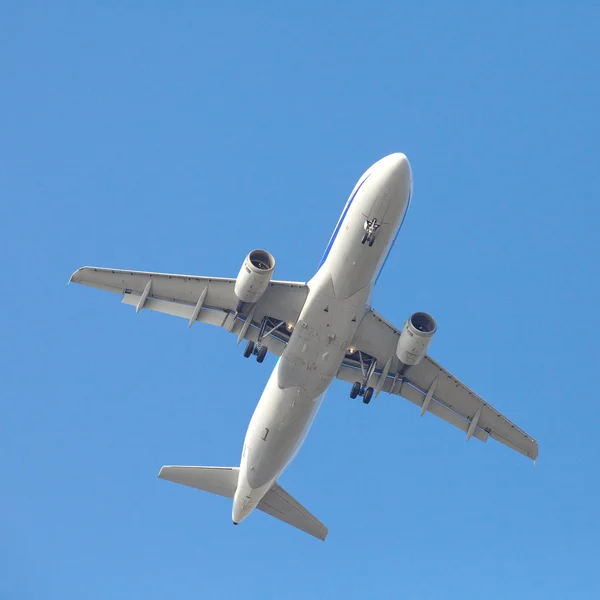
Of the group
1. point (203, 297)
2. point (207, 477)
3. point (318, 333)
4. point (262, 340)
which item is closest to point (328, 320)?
point (318, 333)

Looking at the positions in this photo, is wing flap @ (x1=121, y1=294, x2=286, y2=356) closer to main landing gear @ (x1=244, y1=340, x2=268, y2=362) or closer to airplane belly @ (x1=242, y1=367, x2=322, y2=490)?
main landing gear @ (x1=244, y1=340, x2=268, y2=362)

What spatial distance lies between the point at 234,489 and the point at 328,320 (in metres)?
9.80

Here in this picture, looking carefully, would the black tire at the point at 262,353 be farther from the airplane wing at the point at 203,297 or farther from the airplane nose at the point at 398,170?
the airplane nose at the point at 398,170

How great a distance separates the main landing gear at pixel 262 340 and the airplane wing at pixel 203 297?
0.04 m

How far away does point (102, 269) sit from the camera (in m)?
32.8

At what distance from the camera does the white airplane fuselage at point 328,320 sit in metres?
30.4

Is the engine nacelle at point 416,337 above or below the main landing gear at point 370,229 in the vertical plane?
Answer: below

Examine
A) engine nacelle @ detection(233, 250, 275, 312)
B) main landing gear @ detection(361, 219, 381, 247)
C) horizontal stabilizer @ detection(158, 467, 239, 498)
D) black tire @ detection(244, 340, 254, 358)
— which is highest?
main landing gear @ detection(361, 219, 381, 247)

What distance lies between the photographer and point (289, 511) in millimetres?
37969

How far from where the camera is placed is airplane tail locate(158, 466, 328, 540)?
37.1 m

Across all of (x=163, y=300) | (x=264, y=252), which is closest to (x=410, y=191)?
(x=264, y=252)

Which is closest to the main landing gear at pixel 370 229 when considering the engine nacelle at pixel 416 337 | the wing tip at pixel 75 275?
the engine nacelle at pixel 416 337

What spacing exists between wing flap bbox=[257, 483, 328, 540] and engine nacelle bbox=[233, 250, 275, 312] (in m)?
10.2

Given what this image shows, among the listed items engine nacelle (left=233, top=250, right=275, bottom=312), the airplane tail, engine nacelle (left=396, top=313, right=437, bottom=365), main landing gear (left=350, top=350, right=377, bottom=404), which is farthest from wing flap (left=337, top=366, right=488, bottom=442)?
the airplane tail
